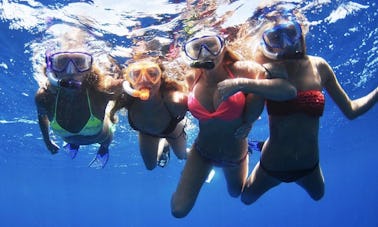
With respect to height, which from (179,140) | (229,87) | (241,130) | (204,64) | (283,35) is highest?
(283,35)

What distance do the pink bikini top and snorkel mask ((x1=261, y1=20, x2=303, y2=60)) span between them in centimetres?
88

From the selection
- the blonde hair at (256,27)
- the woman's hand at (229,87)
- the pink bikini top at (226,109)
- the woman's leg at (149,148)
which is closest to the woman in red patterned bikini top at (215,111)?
the pink bikini top at (226,109)

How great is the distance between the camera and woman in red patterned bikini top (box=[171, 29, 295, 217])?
20.5 ft

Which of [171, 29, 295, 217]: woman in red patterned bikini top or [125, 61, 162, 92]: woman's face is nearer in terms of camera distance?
[171, 29, 295, 217]: woman in red patterned bikini top

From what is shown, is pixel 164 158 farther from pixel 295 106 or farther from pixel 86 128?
pixel 295 106

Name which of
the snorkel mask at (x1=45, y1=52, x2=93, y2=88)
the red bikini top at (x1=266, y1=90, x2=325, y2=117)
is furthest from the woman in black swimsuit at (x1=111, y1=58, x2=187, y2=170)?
the red bikini top at (x1=266, y1=90, x2=325, y2=117)

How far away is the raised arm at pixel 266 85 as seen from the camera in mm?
5688

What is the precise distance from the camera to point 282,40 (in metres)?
5.94

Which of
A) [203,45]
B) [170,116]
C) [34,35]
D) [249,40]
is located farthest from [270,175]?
[34,35]

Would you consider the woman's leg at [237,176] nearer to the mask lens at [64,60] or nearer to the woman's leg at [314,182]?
the woman's leg at [314,182]

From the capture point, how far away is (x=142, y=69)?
6.95 metres

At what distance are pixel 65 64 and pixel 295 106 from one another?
4.61m

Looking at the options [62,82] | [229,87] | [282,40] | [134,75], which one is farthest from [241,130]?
[62,82]

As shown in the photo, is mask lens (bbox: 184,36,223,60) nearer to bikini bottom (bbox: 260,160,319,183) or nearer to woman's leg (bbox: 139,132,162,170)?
bikini bottom (bbox: 260,160,319,183)
